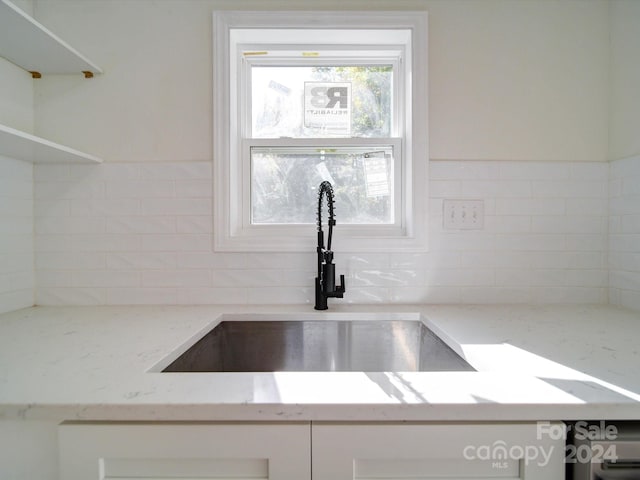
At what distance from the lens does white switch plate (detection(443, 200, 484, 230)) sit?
137 centimetres

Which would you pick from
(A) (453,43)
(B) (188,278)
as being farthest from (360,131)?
(B) (188,278)

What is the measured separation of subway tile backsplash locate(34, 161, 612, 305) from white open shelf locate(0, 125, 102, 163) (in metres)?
0.07

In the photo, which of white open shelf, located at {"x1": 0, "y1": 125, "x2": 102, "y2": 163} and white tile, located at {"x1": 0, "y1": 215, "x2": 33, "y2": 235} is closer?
white open shelf, located at {"x1": 0, "y1": 125, "x2": 102, "y2": 163}

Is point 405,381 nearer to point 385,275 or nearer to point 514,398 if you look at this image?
point 514,398

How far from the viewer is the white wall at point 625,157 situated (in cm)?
126

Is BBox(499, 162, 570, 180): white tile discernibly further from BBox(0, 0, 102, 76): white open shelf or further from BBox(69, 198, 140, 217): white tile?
BBox(0, 0, 102, 76): white open shelf

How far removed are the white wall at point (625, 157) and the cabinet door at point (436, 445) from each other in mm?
1051

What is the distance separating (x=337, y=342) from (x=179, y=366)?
579mm

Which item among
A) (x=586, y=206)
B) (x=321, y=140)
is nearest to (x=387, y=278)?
(x=321, y=140)

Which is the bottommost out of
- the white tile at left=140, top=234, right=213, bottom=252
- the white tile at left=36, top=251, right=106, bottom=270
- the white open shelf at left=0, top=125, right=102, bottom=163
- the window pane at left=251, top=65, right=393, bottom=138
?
the white tile at left=36, top=251, right=106, bottom=270

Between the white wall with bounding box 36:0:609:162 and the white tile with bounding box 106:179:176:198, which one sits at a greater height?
the white wall with bounding box 36:0:609:162

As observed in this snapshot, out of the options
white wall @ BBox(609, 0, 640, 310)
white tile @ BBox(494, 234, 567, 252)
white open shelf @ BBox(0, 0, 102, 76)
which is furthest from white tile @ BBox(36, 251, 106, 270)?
white wall @ BBox(609, 0, 640, 310)

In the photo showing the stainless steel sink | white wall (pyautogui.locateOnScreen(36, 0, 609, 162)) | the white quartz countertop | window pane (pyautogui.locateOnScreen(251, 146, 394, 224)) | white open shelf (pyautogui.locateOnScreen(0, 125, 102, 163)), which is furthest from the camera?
window pane (pyautogui.locateOnScreen(251, 146, 394, 224))

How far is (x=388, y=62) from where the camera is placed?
4.97ft
